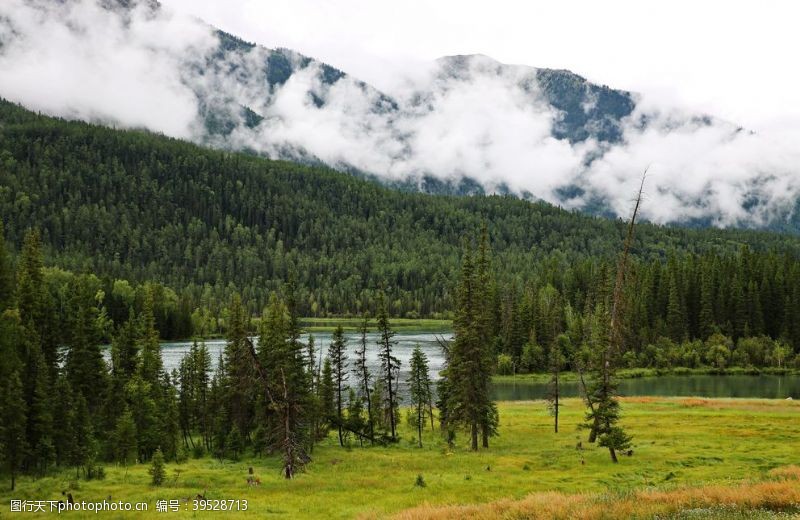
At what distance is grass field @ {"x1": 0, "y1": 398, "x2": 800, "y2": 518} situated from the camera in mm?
23859

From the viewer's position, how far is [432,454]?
5594 cm

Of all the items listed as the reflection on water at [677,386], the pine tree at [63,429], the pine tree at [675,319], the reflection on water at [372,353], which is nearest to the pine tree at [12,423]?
the pine tree at [63,429]

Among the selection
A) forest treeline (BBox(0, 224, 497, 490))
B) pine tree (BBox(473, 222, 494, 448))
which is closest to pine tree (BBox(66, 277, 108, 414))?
forest treeline (BBox(0, 224, 497, 490))

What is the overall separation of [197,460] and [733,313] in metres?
145

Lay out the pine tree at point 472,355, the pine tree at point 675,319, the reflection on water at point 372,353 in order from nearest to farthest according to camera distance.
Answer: the pine tree at point 472,355, the reflection on water at point 372,353, the pine tree at point 675,319

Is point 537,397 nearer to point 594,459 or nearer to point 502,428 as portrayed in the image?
point 502,428

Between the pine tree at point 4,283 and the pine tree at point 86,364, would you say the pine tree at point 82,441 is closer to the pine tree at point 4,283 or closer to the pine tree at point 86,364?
the pine tree at point 4,283

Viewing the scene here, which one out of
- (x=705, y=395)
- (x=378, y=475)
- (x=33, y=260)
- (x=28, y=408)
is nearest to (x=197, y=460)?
(x=28, y=408)

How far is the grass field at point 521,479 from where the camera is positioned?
78.3 feet

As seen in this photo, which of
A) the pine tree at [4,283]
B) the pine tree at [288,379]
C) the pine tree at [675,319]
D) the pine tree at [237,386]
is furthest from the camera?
the pine tree at [675,319]

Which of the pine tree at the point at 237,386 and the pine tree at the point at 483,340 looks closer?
the pine tree at the point at 483,340

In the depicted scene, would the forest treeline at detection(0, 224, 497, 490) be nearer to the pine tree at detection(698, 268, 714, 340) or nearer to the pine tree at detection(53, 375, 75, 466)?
the pine tree at detection(53, 375, 75, 466)

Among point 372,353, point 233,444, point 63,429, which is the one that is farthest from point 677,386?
point 63,429

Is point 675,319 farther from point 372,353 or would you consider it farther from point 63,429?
point 63,429
